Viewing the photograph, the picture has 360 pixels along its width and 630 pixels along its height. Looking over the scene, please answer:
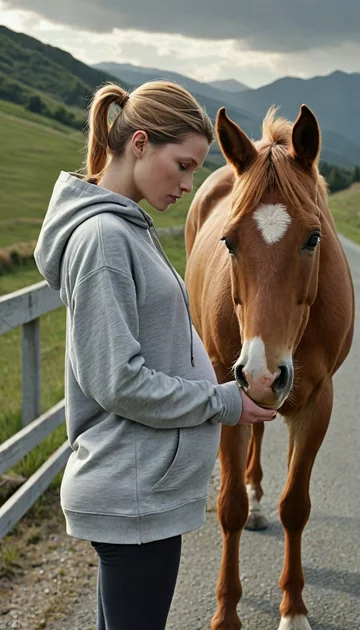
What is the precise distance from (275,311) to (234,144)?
781mm

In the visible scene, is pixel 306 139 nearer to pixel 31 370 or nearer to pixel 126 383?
pixel 126 383

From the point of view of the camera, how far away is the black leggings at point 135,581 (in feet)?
5.74

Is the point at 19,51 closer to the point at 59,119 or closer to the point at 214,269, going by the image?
the point at 59,119

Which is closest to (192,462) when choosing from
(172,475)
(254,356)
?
(172,475)

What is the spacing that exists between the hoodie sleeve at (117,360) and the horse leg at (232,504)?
151 cm

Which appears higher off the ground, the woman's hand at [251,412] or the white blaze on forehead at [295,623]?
the woman's hand at [251,412]

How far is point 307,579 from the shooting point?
11.4ft

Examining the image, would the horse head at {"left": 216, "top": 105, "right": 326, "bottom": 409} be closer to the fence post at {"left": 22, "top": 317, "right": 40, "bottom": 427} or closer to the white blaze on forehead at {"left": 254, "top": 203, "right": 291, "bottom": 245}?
the white blaze on forehead at {"left": 254, "top": 203, "right": 291, "bottom": 245}

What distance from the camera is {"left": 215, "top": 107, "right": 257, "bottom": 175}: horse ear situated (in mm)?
2568

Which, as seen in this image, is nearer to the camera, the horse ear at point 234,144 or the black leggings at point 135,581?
the black leggings at point 135,581

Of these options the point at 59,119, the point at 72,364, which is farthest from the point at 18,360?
the point at 59,119

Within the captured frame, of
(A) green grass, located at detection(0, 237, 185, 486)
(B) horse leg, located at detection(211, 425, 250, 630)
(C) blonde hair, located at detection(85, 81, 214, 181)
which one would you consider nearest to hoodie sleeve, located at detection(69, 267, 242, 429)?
(C) blonde hair, located at detection(85, 81, 214, 181)

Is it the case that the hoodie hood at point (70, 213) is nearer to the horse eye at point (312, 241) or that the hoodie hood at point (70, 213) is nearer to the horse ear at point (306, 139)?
the horse eye at point (312, 241)

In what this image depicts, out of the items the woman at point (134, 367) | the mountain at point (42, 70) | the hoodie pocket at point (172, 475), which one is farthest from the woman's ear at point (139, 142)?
the mountain at point (42, 70)
